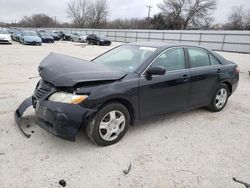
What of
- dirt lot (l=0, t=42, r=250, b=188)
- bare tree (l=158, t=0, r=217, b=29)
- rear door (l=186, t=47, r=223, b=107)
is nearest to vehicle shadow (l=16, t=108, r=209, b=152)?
dirt lot (l=0, t=42, r=250, b=188)

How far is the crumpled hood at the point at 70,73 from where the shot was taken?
110 inches

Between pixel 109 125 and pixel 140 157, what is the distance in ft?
1.98

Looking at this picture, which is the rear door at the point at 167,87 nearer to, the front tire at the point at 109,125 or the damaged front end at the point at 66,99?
the front tire at the point at 109,125

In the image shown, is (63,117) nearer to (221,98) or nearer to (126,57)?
(126,57)

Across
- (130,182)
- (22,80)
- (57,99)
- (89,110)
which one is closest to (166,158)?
(130,182)

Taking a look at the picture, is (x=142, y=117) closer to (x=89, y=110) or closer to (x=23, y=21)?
(x=89, y=110)

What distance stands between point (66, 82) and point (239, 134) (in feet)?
9.74

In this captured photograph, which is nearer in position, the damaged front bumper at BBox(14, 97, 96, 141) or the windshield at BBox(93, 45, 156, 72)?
the damaged front bumper at BBox(14, 97, 96, 141)

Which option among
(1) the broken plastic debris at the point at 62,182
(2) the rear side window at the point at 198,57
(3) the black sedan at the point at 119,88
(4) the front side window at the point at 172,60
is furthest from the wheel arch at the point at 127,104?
(2) the rear side window at the point at 198,57

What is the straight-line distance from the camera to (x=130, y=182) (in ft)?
8.18

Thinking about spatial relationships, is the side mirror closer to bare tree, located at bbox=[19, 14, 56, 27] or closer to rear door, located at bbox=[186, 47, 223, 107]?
rear door, located at bbox=[186, 47, 223, 107]

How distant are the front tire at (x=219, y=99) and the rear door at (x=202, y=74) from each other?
20 centimetres

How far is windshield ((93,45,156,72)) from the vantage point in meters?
3.56

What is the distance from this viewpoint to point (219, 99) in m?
4.78
